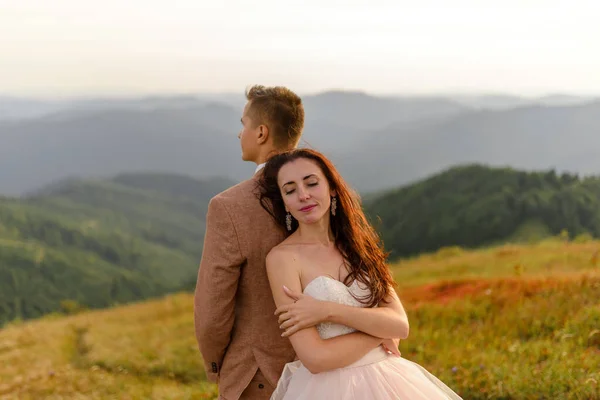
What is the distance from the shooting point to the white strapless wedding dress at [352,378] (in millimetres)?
3447

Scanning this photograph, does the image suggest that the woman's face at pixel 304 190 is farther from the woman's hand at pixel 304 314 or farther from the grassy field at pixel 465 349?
the grassy field at pixel 465 349

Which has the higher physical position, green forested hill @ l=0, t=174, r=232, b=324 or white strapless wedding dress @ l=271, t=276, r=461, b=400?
white strapless wedding dress @ l=271, t=276, r=461, b=400

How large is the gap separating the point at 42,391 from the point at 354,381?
7.53 m

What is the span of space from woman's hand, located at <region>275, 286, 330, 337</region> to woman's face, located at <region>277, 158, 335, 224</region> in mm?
517

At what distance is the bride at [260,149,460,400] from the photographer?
133 inches

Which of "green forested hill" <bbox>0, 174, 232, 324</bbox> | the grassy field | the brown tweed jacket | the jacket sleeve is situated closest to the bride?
the brown tweed jacket

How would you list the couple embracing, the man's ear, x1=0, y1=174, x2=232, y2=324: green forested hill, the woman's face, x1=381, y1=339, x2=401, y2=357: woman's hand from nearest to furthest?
the couple embracing
the woman's face
x1=381, y1=339, x2=401, y2=357: woman's hand
the man's ear
x1=0, y1=174, x2=232, y2=324: green forested hill

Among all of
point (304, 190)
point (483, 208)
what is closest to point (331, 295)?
point (304, 190)

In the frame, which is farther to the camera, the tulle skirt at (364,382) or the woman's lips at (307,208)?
the woman's lips at (307,208)

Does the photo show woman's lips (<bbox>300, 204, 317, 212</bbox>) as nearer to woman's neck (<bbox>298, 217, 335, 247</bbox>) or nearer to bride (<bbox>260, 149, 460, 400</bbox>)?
bride (<bbox>260, 149, 460, 400</bbox>)

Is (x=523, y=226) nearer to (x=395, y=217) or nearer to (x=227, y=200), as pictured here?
(x=395, y=217)

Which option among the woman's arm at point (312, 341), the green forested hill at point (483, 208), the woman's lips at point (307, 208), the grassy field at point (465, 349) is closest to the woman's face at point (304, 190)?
the woman's lips at point (307, 208)

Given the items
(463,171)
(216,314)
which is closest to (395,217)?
(463,171)

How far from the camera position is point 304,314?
3.31 meters
